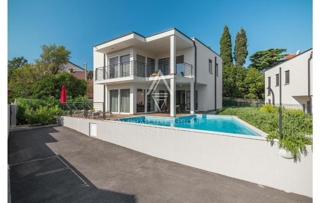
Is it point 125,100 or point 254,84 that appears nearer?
point 125,100

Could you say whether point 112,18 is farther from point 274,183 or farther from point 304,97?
point 304,97

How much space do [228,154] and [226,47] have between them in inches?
1376

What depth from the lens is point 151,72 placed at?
600 inches

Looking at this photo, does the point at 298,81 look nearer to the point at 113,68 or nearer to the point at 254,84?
the point at 254,84

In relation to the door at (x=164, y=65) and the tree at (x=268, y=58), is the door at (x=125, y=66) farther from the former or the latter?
the tree at (x=268, y=58)

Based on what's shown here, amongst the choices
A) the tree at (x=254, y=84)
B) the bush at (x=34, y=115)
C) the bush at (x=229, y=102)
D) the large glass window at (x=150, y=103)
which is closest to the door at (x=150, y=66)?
the large glass window at (x=150, y=103)


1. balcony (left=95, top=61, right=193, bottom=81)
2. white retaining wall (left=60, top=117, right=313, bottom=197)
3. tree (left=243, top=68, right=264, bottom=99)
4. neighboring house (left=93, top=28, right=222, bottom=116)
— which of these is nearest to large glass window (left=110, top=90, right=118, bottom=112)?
neighboring house (left=93, top=28, right=222, bottom=116)

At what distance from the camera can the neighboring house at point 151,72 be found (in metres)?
12.7

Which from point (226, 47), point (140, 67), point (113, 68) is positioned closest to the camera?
point (140, 67)

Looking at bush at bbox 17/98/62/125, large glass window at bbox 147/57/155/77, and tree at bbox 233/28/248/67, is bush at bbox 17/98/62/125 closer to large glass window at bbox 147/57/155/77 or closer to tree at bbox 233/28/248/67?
large glass window at bbox 147/57/155/77

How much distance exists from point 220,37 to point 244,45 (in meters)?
5.49

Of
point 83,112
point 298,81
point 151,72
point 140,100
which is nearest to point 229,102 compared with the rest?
point 298,81

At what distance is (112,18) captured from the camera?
14328mm

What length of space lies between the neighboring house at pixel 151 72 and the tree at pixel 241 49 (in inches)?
838
